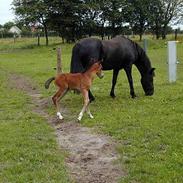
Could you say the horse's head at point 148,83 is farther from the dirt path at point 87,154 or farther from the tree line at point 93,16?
the tree line at point 93,16

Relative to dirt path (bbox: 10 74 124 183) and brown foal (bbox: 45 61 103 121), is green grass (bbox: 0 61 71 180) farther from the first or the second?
brown foal (bbox: 45 61 103 121)

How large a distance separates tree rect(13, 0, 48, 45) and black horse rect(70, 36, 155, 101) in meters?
38.3

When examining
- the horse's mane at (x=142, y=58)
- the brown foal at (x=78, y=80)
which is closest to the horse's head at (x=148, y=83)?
the horse's mane at (x=142, y=58)

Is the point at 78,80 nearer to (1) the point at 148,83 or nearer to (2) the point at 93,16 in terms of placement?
(1) the point at 148,83

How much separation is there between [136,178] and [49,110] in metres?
5.65

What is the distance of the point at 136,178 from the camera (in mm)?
5875

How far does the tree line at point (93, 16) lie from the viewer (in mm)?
50688

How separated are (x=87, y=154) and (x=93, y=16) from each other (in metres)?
48.2

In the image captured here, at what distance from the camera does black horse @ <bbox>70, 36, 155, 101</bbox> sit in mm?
11625

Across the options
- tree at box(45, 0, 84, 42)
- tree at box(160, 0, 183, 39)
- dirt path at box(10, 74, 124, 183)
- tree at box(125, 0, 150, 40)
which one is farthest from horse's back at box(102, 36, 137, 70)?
tree at box(160, 0, 183, 39)

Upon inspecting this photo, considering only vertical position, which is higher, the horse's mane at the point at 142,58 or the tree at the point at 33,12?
the tree at the point at 33,12

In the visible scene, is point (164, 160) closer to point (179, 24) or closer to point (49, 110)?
point (49, 110)

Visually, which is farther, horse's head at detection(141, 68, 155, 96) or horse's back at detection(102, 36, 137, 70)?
horse's head at detection(141, 68, 155, 96)

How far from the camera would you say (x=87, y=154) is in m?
7.10
